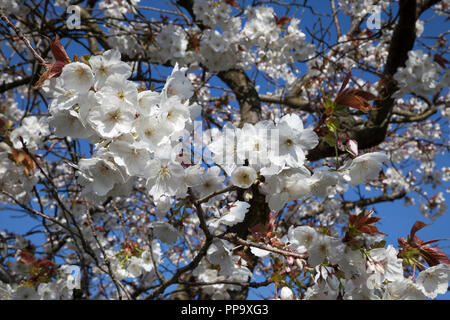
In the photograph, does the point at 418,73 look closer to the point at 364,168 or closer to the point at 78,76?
the point at 364,168

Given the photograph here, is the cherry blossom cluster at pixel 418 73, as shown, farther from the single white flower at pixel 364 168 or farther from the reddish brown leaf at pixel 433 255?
the reddish brown leaf at pixel 433 255

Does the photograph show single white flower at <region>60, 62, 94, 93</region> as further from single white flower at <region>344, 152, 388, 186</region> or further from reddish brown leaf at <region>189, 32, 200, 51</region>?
reddish brown leaf at <region>189, 32, 200, 51</region>

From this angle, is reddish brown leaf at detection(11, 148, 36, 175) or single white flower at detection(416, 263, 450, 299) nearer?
single white flower at detection(416, 263, 450, 299)

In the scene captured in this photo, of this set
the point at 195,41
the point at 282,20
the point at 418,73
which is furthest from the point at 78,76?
the point at 418,73

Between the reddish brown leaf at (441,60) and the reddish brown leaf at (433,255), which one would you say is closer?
the reddish brown leaf at (433,255)

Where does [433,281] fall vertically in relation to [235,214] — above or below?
below

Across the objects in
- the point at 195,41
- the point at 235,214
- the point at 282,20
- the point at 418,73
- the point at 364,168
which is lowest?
the point at 235,214

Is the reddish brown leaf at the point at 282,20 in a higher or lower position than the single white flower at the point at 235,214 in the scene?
higher

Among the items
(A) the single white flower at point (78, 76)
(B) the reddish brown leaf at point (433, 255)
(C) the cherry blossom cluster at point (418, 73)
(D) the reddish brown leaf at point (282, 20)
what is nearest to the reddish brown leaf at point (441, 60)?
(C) the cherry blossom cluster at point (418, 73)

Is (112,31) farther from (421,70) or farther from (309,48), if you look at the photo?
(421,70)

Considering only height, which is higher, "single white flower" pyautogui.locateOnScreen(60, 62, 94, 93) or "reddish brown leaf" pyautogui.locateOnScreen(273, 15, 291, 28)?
"reddish brown leaf" pyautogui.locateOnScreen(273, 15, 291, 28)

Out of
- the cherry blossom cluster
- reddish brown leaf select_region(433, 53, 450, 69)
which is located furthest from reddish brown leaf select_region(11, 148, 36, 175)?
reddish brown leaf select_region(433, 53, 450, 69)

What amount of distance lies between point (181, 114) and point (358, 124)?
332cm
